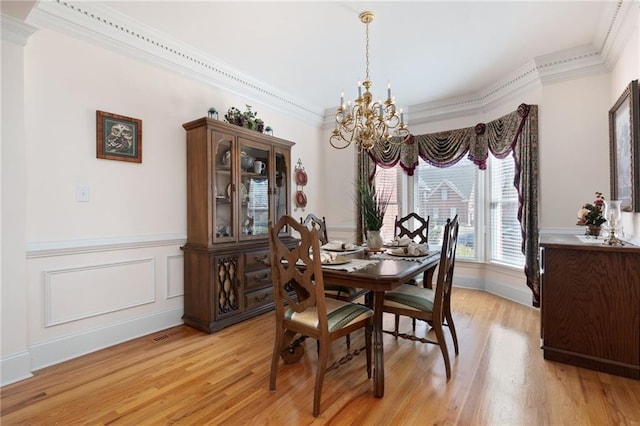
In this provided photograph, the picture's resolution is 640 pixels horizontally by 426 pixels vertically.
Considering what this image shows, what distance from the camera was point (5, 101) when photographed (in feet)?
6.56

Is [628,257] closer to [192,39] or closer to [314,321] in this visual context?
[314,321]

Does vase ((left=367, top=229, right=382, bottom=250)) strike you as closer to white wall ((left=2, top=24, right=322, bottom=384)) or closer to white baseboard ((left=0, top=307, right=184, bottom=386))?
white wall ((left=2, top=24, right=322, bottom=384))

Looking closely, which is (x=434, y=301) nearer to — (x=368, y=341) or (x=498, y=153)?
(x=368, y=341)

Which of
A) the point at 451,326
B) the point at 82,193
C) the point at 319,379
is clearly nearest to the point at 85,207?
the point at 82,193

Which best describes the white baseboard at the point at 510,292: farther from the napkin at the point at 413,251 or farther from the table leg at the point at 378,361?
the table leg at the point at 378,361

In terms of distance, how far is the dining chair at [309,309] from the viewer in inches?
67.9

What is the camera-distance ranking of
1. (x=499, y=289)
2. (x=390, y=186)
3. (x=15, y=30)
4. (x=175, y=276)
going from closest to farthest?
(x=15, y=30) → (x=175, y=276) → (x=499, y=289) → (x=390, y=186)

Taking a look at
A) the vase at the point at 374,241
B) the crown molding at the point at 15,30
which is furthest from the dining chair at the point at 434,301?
the crown molding at the point at 15,30

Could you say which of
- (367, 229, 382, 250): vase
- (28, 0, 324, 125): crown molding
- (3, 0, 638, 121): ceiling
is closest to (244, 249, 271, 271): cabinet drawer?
(367, 229, 382, 250): vase

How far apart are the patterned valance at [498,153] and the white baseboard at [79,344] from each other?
2962mm

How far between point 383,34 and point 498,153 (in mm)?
2111

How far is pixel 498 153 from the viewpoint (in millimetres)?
3799

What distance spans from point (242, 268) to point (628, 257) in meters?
3.03

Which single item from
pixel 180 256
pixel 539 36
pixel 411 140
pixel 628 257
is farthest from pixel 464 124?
pixel 180 256
